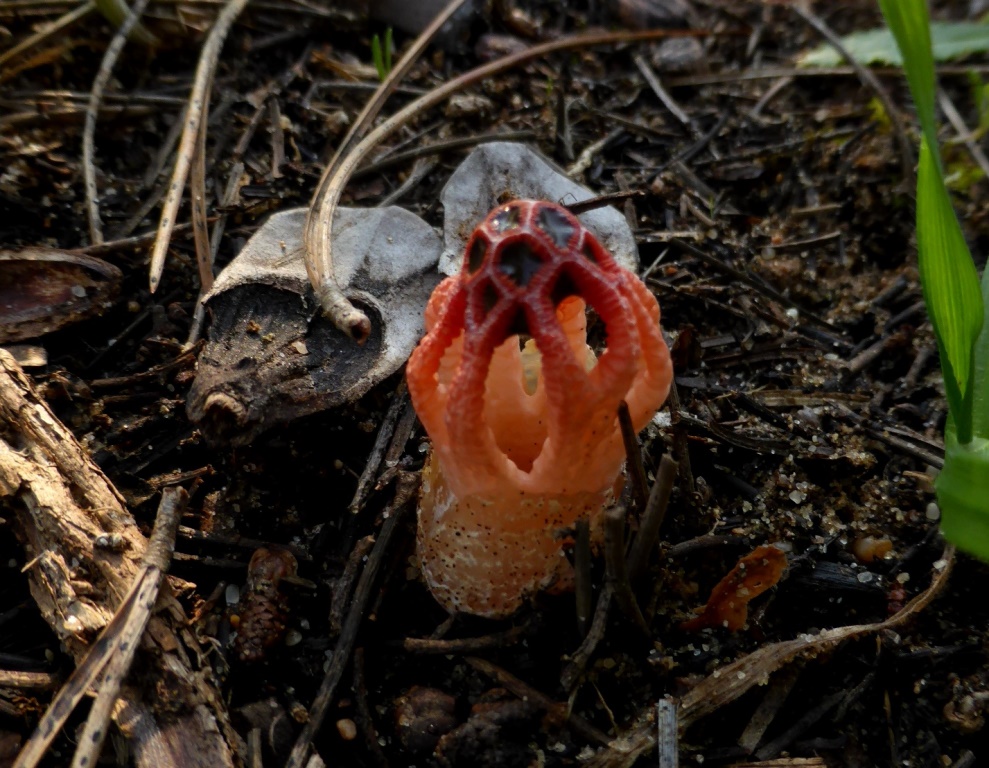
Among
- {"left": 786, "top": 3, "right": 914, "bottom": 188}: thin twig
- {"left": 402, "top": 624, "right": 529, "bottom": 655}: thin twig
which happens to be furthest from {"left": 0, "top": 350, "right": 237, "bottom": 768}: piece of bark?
{"left": 786, "top": 3, "right": 914, "bottom": 188}: thin twig

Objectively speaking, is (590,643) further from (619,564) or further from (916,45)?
(916,45)

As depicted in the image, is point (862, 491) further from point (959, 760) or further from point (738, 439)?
point (959, 760)

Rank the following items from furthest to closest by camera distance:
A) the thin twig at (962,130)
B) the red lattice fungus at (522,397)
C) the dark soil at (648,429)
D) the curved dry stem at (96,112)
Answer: the thin twig at (962,130) → the curved dry stem at (96,112) → the dark soil at (648,429) → the red lattice fungus at (522,397)

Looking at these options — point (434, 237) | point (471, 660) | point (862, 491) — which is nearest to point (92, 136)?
point (434, 237)

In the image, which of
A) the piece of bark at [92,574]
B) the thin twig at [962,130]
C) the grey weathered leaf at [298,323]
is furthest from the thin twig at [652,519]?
the thin twig at [962,130]

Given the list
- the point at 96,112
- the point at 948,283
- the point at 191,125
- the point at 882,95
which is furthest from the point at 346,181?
the point at 882,95

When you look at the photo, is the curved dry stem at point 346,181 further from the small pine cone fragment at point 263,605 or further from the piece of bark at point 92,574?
the piece of bark at point 92,574
